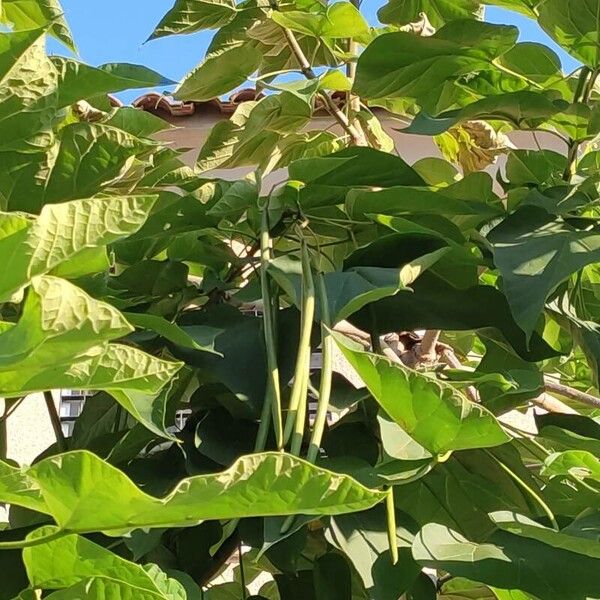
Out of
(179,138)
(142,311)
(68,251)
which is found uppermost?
(68,251)

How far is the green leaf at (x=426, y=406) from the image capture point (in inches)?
13.5

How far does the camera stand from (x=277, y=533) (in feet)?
1.11

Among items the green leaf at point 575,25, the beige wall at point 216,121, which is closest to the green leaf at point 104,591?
the green leaf at point 575,25

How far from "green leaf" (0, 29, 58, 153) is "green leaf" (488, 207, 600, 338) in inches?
9.4

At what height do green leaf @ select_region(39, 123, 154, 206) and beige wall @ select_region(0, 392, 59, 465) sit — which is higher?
green leaf @ select_region(39, 123, 154, 206)

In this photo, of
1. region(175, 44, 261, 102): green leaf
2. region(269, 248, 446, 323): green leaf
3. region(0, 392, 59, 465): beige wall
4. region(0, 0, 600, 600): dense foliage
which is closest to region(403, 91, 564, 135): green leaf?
region(0, 0, 600, 600): dense foliage

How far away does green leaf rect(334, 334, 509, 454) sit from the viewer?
343mm

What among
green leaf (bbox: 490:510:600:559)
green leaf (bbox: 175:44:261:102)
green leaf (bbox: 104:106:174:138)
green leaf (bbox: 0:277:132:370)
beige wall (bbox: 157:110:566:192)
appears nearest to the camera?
green leaf (bbox: 0:277:132:370)

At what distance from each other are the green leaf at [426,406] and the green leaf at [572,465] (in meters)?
0.08

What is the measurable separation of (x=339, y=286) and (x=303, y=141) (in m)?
0.36

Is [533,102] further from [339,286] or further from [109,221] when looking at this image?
[109,221]

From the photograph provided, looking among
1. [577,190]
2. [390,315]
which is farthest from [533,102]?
[390,315]

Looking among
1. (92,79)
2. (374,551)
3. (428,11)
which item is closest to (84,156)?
(92,79)

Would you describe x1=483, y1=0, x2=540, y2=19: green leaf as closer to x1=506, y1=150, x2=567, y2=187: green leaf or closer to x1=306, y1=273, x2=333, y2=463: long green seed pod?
x1=506, y1=150, x2=567, y2=187: green leaf
